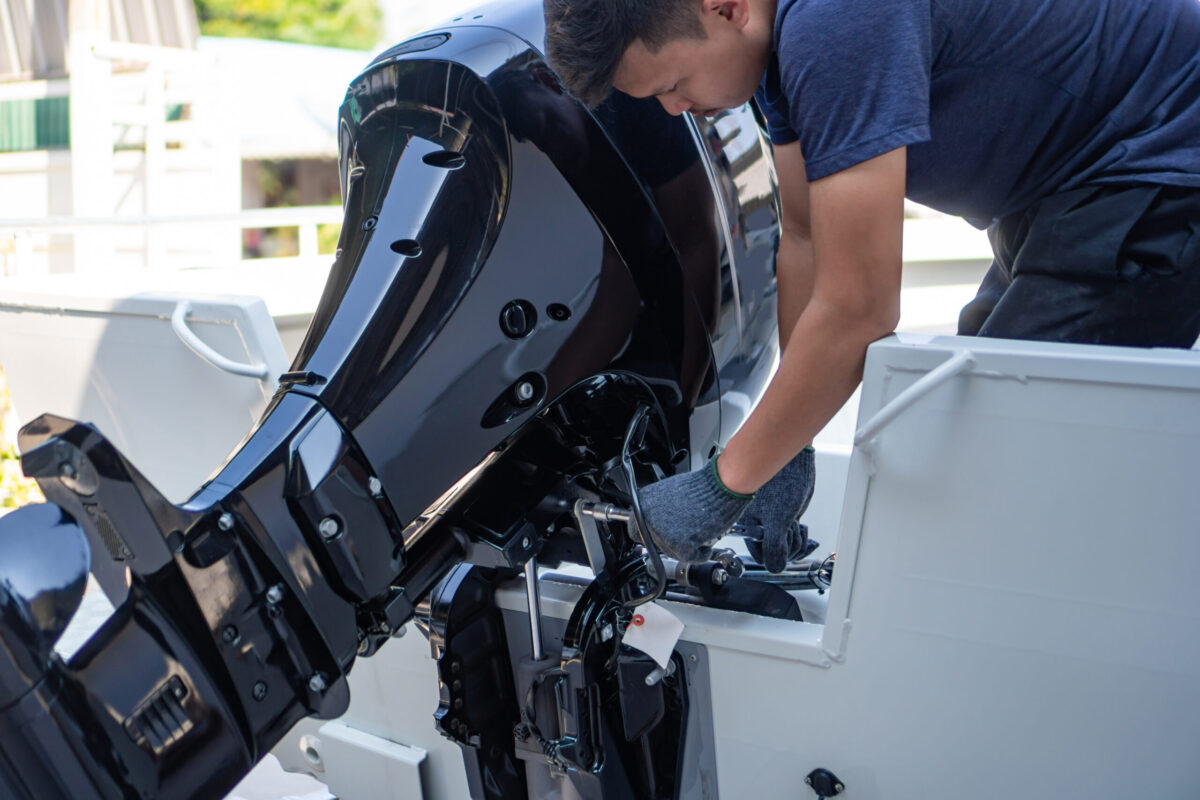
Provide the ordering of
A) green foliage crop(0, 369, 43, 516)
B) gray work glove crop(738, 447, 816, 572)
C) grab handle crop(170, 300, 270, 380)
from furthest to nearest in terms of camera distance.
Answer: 1. green foliage crop(0, 369, 43, 516)
2. grab handle crop(170, 300, 270, 380)
3. gray work glove crop(738, 447, 816, 572)

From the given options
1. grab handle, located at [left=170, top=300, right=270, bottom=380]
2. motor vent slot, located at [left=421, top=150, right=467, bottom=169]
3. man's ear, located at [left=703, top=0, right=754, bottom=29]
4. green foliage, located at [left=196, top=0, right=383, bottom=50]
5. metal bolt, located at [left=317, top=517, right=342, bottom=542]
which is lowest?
metal bolt, located at [left=317, top=517, right=342, bottom=542]

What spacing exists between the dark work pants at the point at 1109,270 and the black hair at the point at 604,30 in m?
0.54

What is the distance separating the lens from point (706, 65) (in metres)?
1.06

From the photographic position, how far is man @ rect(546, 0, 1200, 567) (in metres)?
0.98

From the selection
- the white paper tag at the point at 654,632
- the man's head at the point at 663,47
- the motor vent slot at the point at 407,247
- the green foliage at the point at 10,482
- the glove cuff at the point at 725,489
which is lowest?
the green foliage at the point at 10,482

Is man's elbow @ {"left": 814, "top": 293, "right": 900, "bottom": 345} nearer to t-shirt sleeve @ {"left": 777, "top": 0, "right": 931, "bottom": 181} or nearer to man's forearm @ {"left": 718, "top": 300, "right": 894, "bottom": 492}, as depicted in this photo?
man's forearm @ {"left": 718, "top": 300, "right": 894, "bottom": 492}

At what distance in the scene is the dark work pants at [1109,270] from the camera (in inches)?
48.2

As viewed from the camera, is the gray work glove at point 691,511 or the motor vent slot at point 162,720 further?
the gray work glove at point 691,511

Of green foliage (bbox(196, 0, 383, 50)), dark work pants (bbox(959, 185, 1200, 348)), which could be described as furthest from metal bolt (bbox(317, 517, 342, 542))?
green foliage (bbox(196, 0, 383, 50))

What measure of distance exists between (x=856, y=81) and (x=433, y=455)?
551 mm

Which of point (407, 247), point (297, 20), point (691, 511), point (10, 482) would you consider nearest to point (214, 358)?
point (407, 247)

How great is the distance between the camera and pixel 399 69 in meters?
1.22

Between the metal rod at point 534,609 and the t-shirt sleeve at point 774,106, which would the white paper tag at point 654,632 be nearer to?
the metal rod at point 534,609

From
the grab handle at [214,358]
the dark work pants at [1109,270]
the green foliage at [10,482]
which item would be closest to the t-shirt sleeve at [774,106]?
the dark work pants at [1109,270]
